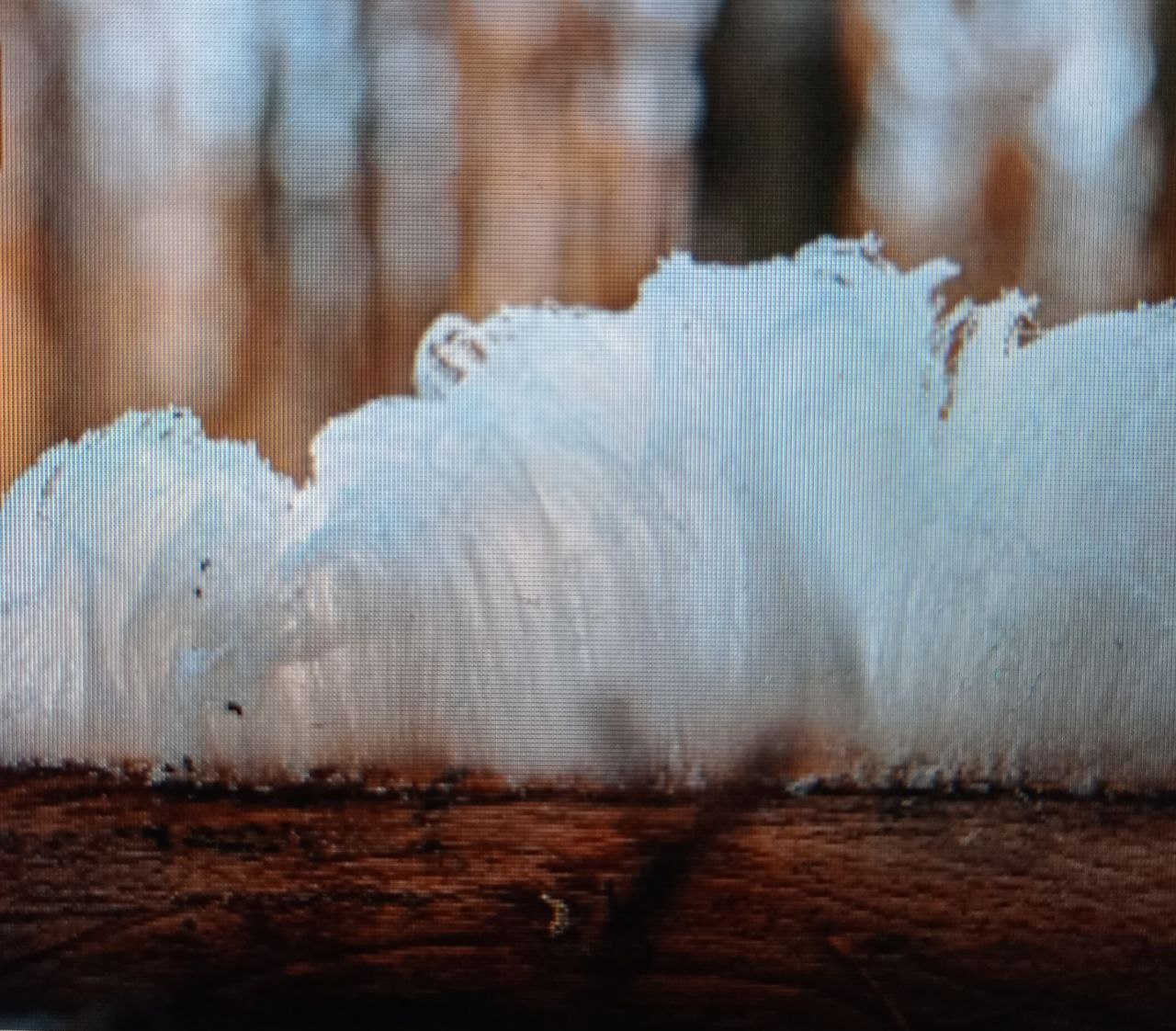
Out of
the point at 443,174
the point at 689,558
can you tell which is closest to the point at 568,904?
the point at 689,558

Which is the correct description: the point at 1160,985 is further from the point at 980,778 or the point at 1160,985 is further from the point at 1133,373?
the point at 1133,373

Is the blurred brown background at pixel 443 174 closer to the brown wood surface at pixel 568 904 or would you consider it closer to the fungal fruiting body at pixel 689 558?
the fungal fruiting body at pixel 689 558

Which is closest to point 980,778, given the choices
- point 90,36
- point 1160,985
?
point 1160,985

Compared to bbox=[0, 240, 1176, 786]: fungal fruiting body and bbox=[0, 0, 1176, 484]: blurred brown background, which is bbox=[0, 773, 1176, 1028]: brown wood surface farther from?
bbox=[0, 0, 1176, 484]: blurred brown background

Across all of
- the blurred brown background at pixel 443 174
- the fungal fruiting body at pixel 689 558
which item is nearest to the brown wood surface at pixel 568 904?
the fungal fruiting body at pixel 689 558

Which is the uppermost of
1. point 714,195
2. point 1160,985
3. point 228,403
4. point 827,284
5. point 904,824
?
point 714,195

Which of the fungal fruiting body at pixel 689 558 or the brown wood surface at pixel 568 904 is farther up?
the fungal fruiting body at pixel 689 558
